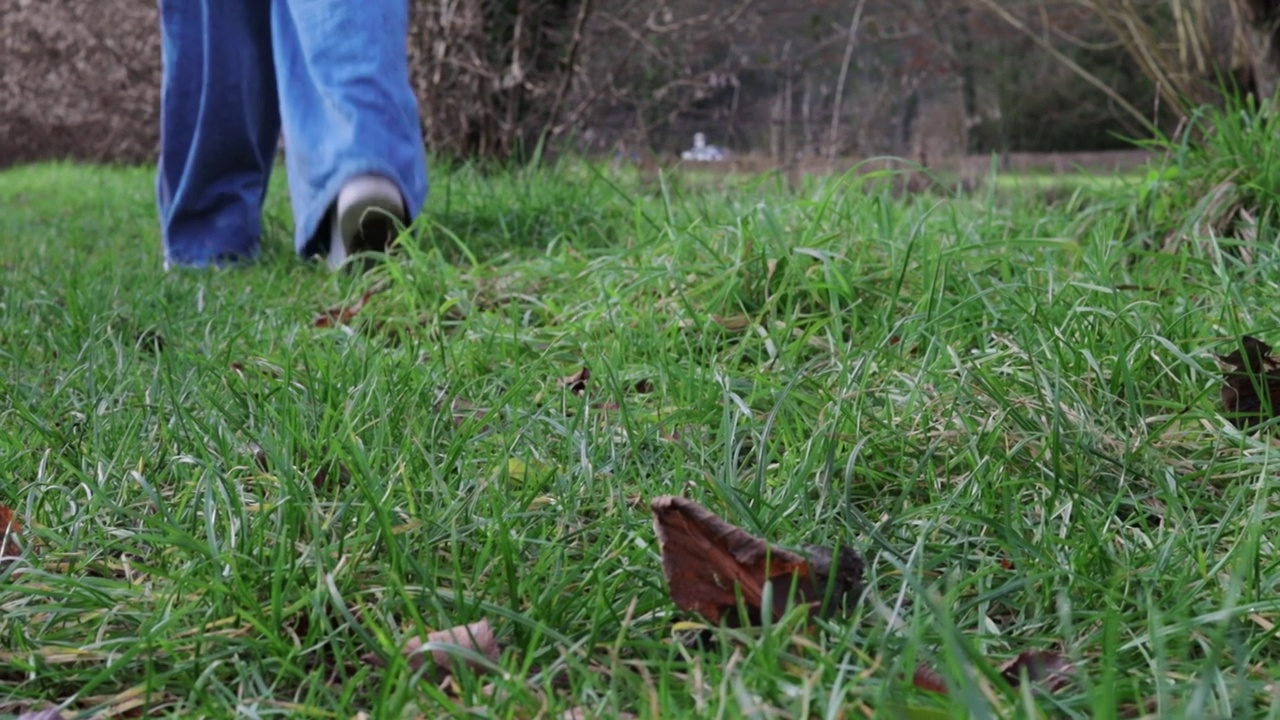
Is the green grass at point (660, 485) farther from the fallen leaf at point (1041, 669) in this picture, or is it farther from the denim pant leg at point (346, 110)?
the denim pant leg at point (346, 110)

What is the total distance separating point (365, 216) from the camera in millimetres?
2711

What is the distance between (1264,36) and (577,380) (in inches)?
111

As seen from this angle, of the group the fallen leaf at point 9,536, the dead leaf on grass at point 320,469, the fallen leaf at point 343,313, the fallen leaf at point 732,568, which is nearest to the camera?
the fallen leaf at point 732,568

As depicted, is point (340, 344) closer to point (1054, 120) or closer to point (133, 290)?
point (133, 290)

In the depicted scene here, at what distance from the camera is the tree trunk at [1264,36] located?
3492 mm

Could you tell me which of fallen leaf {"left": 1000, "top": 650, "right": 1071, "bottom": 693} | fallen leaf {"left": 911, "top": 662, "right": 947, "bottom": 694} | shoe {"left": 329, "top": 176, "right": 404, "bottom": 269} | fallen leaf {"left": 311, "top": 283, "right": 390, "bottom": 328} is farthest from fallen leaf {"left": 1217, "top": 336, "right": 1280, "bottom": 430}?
shoe {"left": 329, "top": 176, "right": 404, "bottom": 269}

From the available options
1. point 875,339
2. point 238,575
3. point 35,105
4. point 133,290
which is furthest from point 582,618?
point 35,105

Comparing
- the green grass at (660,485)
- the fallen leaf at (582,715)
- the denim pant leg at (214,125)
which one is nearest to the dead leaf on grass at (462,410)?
the green grass at (660,485)

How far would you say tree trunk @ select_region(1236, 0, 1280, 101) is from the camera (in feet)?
11.5

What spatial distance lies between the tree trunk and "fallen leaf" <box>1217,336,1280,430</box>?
2.35m

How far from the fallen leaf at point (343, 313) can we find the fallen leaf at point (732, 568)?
1.37 metres

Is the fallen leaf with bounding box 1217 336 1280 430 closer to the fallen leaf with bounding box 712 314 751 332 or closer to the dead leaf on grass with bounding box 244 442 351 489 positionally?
the fallen leaf with bounding box 712 314 751 332

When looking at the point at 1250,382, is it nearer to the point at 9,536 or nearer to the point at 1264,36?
the point at 9,536

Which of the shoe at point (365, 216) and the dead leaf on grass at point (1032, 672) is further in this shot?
the shoe at point (365, 216)
